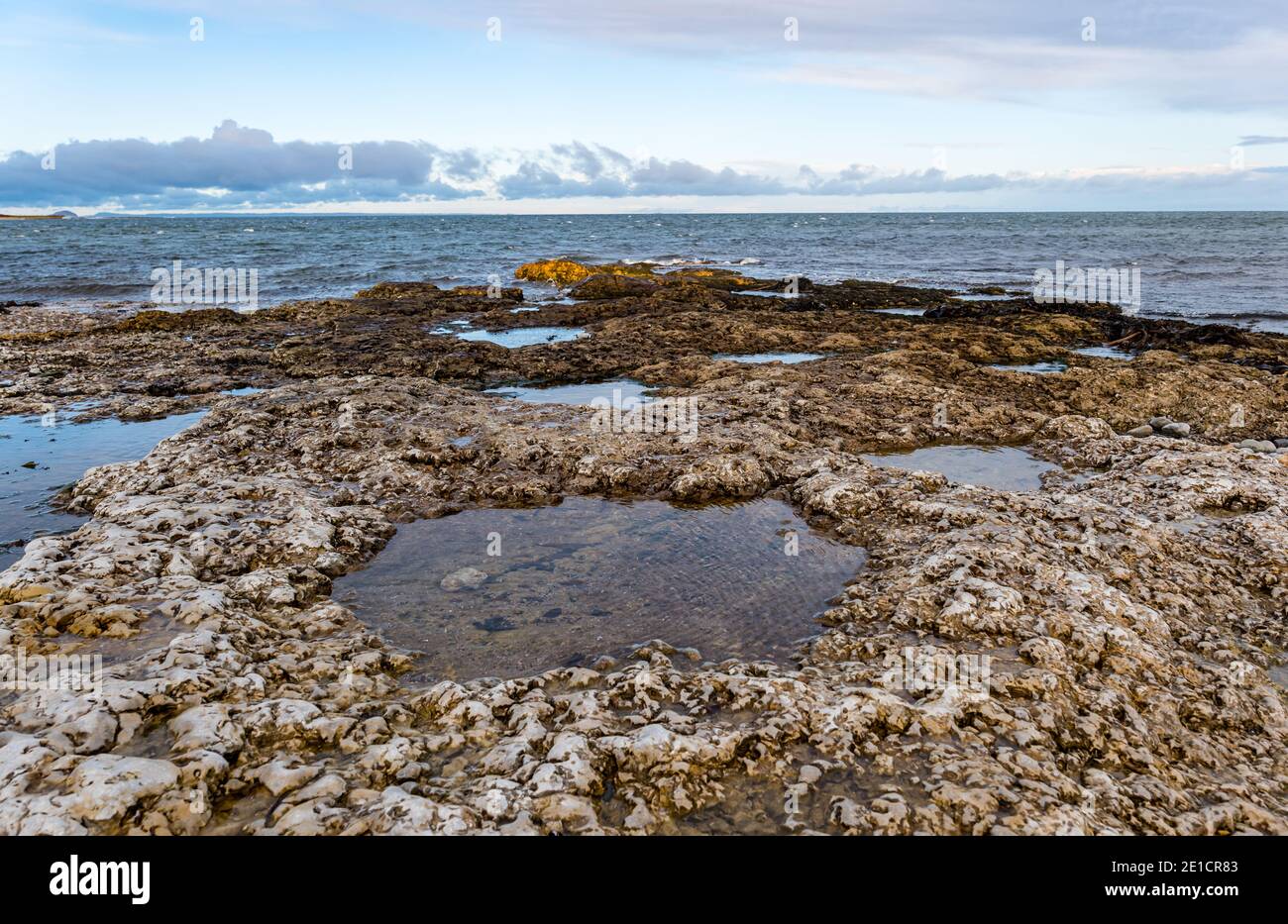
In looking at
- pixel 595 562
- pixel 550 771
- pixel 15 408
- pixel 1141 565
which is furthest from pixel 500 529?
pixel 15 408

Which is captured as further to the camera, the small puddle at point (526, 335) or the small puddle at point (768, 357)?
the small puddle at point (526, 335)

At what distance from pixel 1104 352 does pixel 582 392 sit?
15186mm

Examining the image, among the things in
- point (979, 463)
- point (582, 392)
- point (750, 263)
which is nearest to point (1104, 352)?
point (979, 463)

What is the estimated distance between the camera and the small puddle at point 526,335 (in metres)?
21.5

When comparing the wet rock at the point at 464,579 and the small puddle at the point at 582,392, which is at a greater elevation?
the small puddle at the point at 582,392

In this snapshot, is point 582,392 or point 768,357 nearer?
point 582,392

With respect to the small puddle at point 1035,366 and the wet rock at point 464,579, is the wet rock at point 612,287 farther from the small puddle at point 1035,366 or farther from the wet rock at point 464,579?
the wet rock at point 464,579

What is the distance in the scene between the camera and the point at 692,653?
5.59 meters

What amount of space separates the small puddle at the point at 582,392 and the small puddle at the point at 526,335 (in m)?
5.49

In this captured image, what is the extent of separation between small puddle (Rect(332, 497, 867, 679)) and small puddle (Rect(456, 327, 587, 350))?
1354cm

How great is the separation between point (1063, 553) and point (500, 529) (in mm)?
5904

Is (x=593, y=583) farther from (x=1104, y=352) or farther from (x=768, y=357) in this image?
(x=1104, y=352)

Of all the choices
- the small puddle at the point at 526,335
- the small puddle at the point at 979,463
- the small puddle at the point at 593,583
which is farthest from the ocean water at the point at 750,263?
the small puddle at the point at 593,583

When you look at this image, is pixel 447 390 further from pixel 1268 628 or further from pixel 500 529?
pixel 1268 628
